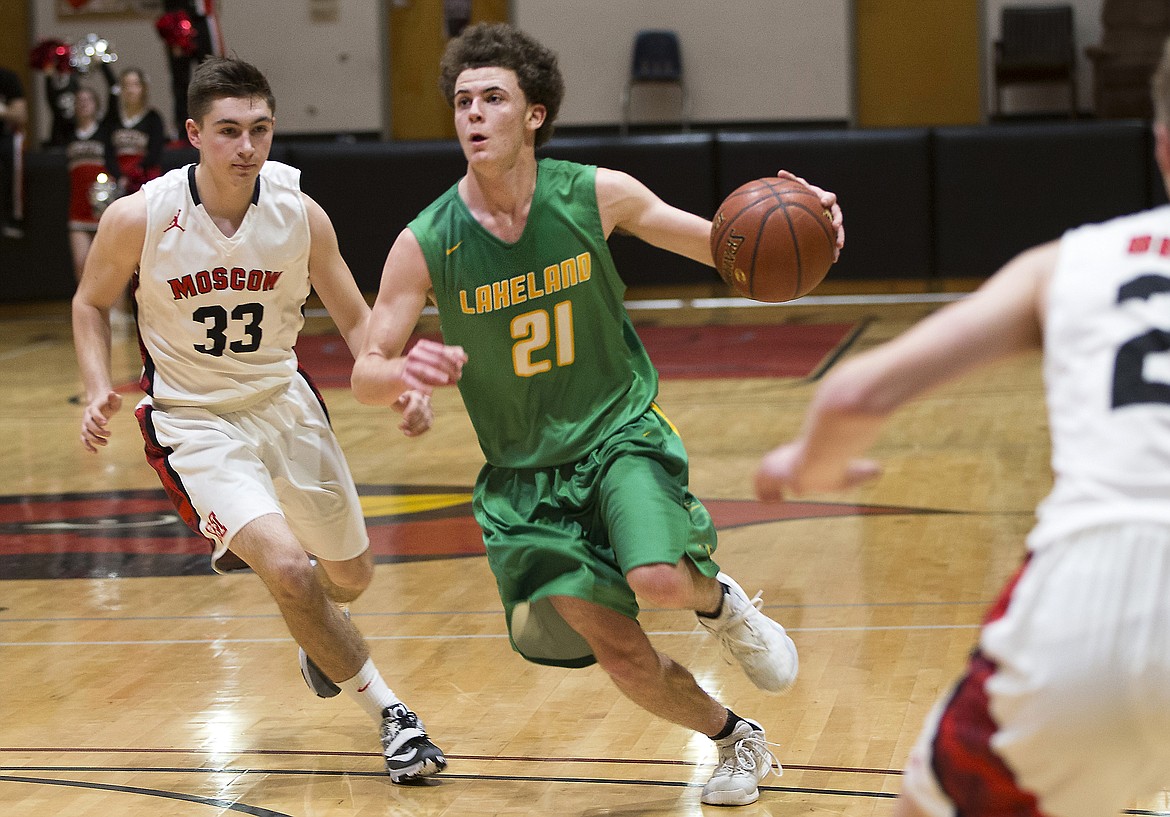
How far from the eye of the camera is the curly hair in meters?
3.82

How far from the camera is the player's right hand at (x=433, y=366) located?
3.01 meters

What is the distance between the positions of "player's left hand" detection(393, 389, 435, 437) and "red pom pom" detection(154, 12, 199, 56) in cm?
1019

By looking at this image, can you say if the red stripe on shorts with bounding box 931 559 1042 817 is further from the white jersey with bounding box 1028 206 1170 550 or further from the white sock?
the white sock

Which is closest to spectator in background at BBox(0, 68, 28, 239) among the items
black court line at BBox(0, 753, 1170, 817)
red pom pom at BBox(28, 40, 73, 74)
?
red pom pom at BBox(28, 40, 73, 74)

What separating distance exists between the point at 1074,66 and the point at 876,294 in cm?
333

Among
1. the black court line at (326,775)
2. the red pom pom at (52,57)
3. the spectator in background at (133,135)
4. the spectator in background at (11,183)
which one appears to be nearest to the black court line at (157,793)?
the black court line at (326,775)

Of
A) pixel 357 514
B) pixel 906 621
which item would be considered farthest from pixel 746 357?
pixel 357 514

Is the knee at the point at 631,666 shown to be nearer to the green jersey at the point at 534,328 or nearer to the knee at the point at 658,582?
the knee at the point at 658,582

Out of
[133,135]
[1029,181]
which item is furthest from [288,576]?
[1029,181]

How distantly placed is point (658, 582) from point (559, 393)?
581 mm

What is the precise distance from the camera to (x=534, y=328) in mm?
3715

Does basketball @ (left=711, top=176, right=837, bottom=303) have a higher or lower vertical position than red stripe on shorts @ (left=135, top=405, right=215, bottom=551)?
higher

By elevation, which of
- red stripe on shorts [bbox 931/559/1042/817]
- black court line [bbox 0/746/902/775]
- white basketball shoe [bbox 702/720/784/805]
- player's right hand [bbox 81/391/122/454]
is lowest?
black court line [bbox 0/746/902/775]

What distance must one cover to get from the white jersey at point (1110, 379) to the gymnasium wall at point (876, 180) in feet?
36.2
